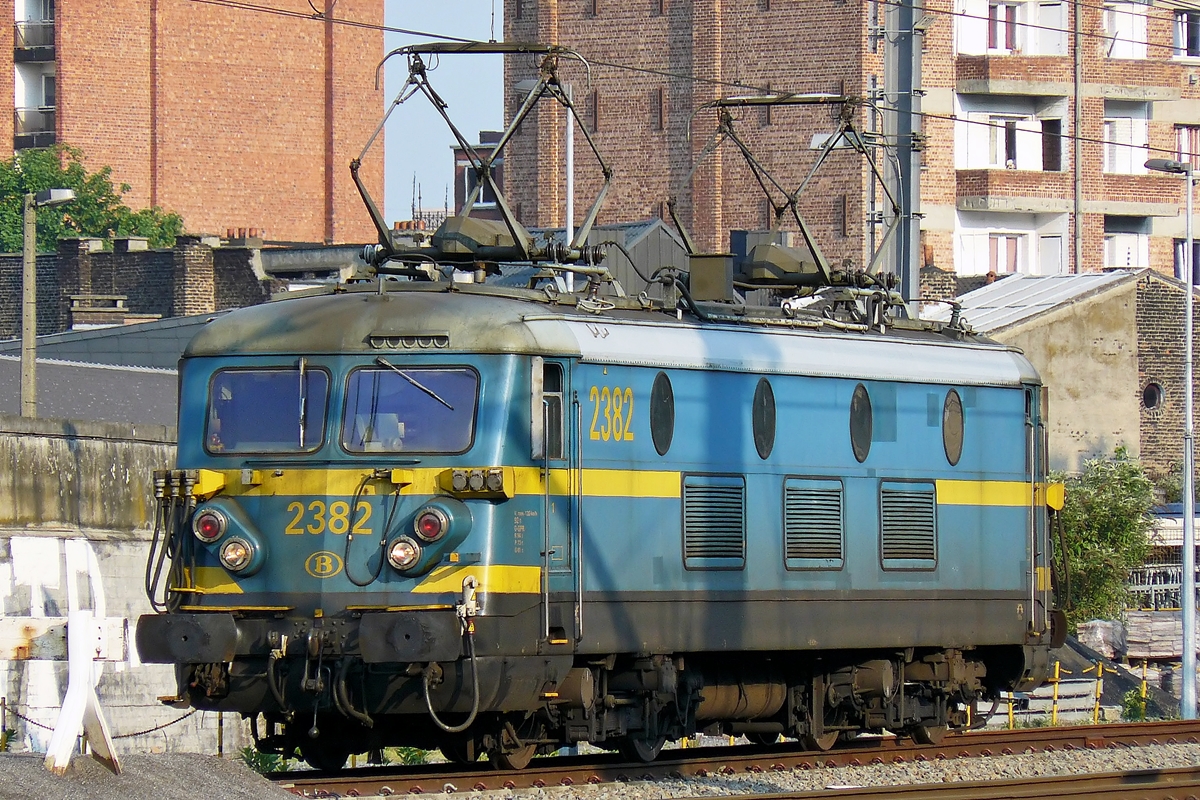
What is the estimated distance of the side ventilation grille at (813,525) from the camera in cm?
1519

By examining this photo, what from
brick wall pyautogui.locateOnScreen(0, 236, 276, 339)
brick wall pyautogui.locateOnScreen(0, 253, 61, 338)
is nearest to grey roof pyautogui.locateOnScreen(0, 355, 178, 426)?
brick wall pyautogui.locateOnScreen(0, 236, 276, 339)

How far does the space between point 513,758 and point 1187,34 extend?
53440mm

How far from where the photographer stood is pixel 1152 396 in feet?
159

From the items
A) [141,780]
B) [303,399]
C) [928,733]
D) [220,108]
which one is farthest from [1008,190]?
[141,780]

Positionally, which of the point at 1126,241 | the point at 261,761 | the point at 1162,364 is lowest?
the point at 261,761

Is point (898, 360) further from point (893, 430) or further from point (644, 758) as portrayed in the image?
Result: point (644, 758)

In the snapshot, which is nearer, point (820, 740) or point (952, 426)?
point (820, 740)

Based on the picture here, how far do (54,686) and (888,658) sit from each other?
324 inches

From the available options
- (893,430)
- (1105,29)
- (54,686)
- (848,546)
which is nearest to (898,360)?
(893,430)

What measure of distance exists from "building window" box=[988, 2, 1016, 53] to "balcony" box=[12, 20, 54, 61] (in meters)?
29.7

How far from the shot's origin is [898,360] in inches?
642

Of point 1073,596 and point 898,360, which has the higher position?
point 898,360

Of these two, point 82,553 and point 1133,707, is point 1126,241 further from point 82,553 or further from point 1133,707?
point 82,553

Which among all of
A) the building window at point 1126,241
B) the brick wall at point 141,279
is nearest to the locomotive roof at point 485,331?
the brick wall at point 141,279
